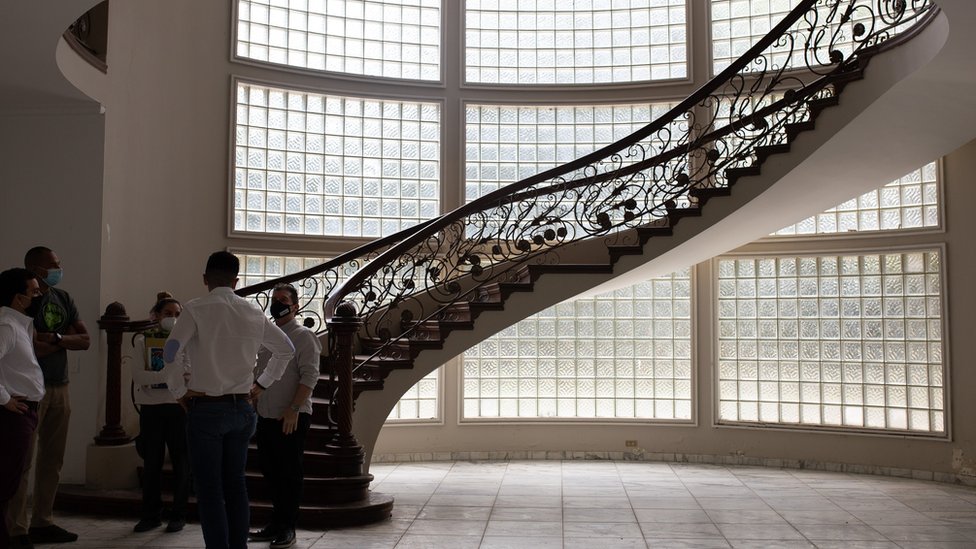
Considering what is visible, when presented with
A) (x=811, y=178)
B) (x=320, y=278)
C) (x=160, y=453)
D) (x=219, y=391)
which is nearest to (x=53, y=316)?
(x=160, y=453)

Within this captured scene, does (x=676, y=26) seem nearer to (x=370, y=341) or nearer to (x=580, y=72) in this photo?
(x=580, y=72)

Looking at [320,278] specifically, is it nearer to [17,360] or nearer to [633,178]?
[633,178]

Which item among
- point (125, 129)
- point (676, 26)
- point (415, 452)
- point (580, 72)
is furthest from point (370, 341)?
point (676, 26)

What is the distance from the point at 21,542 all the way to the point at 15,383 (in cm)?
113

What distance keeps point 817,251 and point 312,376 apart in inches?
225

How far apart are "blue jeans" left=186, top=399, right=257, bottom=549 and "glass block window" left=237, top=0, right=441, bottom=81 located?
5860 millimetres

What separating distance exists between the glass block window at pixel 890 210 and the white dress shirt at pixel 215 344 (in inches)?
240

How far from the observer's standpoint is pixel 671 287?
8938 mm

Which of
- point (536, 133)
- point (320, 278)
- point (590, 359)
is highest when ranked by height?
point (536, 133)

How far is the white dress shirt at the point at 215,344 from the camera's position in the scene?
354 centimetres

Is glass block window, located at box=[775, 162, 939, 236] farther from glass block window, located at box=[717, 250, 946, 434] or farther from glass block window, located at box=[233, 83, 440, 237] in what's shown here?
glass block window, located at box=[233, 83, 440, 237]

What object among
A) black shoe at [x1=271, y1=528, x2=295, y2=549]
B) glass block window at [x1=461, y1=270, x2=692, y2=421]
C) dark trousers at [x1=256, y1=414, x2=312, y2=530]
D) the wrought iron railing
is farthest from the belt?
glass block window at [x1=461, y1=270, x2=692, y2=421]

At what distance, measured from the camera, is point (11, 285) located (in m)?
3.97

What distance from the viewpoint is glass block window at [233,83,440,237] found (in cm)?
853
